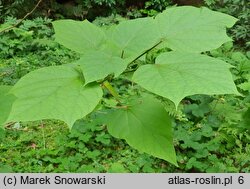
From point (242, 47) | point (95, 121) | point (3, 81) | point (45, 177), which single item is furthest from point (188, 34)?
point (242, 47)

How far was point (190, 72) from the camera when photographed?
1.81ft

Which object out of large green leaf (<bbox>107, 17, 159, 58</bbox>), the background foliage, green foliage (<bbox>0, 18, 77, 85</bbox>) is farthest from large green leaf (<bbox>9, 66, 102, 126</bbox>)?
green foliage (<bbox>0, 18, 77, 85</bbox>)

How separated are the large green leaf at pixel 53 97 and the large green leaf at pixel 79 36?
0.28ft

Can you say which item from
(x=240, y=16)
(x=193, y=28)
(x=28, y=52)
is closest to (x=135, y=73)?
(x=193, y=28)

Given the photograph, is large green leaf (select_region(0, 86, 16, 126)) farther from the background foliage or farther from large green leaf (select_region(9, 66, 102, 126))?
the background foliage

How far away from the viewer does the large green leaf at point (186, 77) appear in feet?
1.71

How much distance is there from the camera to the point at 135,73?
0.56 m

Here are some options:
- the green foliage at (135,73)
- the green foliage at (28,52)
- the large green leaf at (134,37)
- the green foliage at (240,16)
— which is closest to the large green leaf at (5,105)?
the green foliage at (135,73)

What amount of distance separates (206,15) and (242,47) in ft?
20.3

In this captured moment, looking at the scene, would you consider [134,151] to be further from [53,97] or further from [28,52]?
[28,52]

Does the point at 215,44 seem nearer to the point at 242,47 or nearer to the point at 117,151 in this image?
the point at 117,151

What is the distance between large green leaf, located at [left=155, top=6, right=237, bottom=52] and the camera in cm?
64

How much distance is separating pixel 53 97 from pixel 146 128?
17 centimetres

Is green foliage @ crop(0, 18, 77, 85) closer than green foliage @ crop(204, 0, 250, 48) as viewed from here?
Yes
